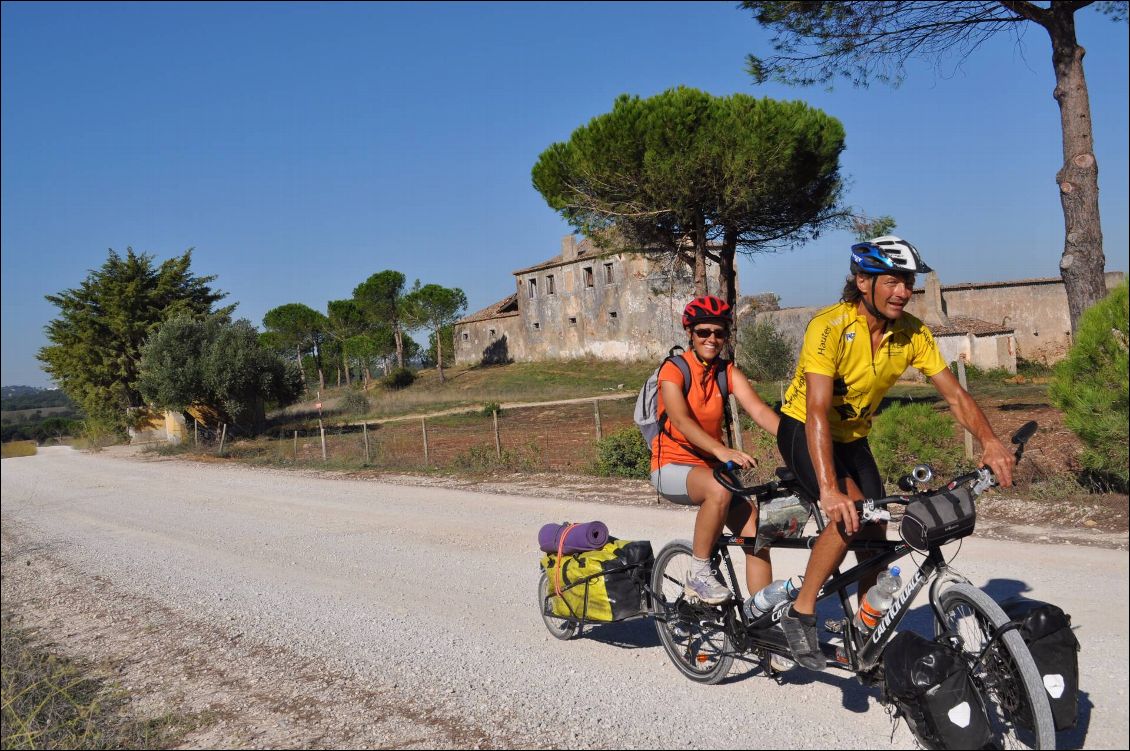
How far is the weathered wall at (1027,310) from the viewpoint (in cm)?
4066

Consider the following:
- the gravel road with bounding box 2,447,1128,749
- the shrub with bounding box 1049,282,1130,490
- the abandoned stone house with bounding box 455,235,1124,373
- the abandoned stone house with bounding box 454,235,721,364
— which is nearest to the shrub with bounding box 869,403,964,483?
the shrub with bounding box 1049,282,1130,490

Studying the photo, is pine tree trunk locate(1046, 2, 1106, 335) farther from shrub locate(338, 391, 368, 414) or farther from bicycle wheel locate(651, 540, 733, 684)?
shrub locate(338, 391, 368, 414)

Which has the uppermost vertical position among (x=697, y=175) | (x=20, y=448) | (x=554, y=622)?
(x=697, y=175)

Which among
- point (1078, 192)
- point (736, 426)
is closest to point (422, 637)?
point (736, 426)

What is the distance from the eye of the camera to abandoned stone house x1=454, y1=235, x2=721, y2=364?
52062 mm

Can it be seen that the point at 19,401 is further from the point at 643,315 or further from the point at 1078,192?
the point at 643,315

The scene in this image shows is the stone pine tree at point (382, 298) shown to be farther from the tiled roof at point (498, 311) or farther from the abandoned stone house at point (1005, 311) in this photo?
the abandoned stone house at point (1005, 311)

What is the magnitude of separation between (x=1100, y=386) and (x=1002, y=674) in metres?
5.63

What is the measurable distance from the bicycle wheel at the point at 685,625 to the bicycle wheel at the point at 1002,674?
4.25ft

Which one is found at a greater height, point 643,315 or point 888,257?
point 643,315

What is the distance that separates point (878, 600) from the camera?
361 centimetres

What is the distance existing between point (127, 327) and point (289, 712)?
4206 centimetres

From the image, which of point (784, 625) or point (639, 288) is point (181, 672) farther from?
point (639, 288)

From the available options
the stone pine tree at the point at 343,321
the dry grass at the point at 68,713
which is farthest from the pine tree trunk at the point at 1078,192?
the stone pine tree at the point at 343,321
